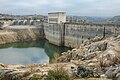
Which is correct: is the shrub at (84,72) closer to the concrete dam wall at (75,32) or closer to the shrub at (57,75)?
the shrub at (57,75)

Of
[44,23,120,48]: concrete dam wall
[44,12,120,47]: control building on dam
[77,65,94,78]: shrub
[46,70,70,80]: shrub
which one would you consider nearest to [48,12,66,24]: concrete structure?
[44,12,120,47]: control building on dam

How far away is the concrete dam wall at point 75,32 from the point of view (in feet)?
166

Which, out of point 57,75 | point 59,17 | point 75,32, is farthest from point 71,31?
point 57,75

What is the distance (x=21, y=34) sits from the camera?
89.4 metres

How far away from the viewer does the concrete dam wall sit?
166 ft

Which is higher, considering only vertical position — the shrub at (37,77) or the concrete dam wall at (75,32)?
the shrub at (37,77)

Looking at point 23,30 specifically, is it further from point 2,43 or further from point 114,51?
point 114,51

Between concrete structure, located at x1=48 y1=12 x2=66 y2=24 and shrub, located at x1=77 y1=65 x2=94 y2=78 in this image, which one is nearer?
shrub, located at x1=77 y1=65 x2=94 y2=78

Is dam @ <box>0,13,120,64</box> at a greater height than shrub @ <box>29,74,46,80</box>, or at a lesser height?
lesser

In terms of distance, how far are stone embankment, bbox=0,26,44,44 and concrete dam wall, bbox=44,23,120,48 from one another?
12.1 m

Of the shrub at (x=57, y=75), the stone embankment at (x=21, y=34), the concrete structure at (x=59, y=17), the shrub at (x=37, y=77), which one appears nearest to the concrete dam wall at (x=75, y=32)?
the concrete structure at (x=59, y=17)

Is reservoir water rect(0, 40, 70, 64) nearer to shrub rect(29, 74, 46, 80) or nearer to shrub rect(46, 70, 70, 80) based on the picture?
shrub rect(29, 74, 46, 80)

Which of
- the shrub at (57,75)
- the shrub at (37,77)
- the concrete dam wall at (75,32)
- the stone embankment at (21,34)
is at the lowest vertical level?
the stone embankment at (21,34)

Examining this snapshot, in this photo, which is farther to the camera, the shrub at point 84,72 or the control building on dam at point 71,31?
the control building on dam at point 71,31
